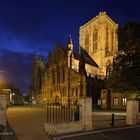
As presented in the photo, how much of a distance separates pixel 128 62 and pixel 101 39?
8195 centimetres

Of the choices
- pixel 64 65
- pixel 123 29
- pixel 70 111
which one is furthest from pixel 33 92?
pixel 70 111

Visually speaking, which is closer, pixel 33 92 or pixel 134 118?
pixel 134 118

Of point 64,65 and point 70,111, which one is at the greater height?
point 64,65

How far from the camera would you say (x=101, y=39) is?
382 ft

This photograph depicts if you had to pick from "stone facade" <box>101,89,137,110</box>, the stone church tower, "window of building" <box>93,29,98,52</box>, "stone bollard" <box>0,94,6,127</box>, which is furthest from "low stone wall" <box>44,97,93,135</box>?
"window of building" <box>93,29,98,52</box>

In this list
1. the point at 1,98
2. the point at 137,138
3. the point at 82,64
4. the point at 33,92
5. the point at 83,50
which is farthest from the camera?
the point at 33,92

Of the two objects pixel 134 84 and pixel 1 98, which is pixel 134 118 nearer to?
→ pixel 134 84

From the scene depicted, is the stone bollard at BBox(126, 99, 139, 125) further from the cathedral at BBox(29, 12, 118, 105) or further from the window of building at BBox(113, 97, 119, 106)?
the cathedral at BBox(29, 12, 118, 105)

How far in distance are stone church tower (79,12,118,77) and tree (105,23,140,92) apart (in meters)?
73.6

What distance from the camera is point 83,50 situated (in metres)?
123

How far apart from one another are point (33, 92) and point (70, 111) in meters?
113

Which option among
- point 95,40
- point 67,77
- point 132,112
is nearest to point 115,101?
point 67,77

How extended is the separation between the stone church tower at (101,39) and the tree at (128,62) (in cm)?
7364

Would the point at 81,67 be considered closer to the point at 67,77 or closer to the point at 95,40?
the point at 67,77
